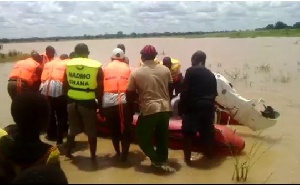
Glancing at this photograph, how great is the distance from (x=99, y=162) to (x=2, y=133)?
10.6 ft

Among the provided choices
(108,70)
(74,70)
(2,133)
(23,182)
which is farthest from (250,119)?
(23,182)

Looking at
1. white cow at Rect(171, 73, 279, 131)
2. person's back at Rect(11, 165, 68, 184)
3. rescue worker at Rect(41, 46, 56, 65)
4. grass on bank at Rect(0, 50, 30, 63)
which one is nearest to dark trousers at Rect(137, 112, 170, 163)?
white cow at Rect(171, 73, 279, 131)

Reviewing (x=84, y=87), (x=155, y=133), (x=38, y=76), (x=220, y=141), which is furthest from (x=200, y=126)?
(x=38, y=76)

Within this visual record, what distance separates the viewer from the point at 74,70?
558cm

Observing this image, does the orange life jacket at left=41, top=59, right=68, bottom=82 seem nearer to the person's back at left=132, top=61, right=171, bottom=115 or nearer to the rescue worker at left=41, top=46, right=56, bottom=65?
the rescue worker at left=41, top=46, right=56, bottom=65

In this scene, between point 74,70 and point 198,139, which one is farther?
point 198,139

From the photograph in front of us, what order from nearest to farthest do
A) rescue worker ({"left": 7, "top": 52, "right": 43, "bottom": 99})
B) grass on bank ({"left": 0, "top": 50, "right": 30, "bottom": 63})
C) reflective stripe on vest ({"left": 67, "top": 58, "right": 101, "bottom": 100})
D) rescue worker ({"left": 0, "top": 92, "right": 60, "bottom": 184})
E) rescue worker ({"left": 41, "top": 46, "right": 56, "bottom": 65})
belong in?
rescue worker ({"left": 0, "top": 92, "right": 60, "bottom": 184}) → reflective stripe on vest ({"left": 67, "top": 58, "right": 101, "bottom": 100}) → rescue worker ({"left": 7, "top": 52, "right": 43, "bottom": 99}) → rescue worker ({"left": 41, "top": 46, "right": 56, "bottom": 65}) → grass on bank ({"left": 0, "top": 50, "right": 30, "bottom": 63})

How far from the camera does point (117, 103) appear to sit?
5676 mm

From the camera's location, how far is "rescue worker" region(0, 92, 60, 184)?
91.1 inches

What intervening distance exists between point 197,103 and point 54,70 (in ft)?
7.64

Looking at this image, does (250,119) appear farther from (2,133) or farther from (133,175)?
(2,133)

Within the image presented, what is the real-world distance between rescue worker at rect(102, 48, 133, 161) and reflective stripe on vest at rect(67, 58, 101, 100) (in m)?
0.23

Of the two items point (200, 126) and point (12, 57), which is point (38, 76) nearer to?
point (200, 126)

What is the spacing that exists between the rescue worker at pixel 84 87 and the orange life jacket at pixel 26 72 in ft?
4.46
